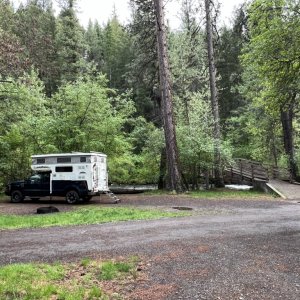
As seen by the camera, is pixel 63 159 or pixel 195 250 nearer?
pixel 195 250

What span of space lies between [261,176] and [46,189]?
1355 centimetres

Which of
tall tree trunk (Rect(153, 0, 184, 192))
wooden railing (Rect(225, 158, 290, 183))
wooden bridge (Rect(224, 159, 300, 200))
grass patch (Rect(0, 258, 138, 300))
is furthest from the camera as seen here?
wooden railing (Rect(225, 158, 290, 183))

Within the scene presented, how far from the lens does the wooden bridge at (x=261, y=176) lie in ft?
71.8

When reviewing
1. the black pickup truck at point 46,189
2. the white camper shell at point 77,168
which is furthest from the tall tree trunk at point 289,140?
the black pickup truck at point 46,189

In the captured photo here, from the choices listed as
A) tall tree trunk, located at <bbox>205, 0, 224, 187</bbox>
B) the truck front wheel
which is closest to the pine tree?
tall tree trunk, located at <bbox>205, 0, 224, 187</bbox>

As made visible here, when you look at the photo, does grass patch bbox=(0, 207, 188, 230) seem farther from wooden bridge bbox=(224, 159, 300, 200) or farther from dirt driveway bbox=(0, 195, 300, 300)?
wooden bridge bbox=(224, 159, 300, 200)

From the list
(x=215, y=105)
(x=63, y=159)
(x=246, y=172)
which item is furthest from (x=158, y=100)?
(x=63, y=159)

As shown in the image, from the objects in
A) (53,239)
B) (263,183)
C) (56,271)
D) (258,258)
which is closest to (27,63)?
(53,239)

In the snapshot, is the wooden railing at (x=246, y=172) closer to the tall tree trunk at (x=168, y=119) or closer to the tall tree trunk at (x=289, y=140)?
the tall tree trunk at (x=289, y=140)

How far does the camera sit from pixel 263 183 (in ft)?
75.0

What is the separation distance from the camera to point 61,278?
6.14m

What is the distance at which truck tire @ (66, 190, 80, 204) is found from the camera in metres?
17.9

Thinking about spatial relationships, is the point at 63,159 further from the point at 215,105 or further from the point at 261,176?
the point at 261,176

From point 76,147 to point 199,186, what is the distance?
27.8 ft
